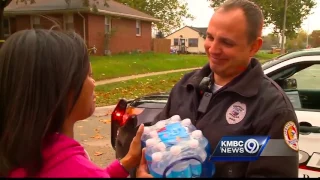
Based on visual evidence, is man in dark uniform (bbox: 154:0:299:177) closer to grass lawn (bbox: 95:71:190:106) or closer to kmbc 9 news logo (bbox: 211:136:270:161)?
kmbc 9 news logo (bbox: 211:136:270:161)

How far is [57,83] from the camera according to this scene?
1.29 meters

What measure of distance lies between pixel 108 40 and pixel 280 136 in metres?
25.2

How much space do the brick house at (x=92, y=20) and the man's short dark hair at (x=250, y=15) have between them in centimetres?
2115

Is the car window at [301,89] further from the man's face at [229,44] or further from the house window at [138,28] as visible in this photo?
the house window at [138,28]

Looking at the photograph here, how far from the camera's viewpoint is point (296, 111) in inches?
127

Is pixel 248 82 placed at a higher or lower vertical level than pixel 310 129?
higher

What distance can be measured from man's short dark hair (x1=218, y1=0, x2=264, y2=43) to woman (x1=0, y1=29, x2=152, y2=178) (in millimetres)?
914

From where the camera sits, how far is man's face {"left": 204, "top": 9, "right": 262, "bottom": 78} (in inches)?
75.4

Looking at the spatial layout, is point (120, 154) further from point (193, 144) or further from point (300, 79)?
point (300, 79)

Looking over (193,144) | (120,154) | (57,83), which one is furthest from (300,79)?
(57,83)

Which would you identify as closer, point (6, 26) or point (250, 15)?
point (250, 15)

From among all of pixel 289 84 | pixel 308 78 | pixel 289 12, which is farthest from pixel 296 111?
pixel 289 12

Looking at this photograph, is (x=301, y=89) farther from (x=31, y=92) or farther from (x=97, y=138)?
(x=31, y=92)

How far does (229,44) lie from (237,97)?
29 centimetres
